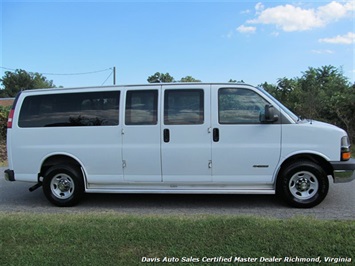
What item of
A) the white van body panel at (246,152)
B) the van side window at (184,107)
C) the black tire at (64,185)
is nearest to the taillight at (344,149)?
the white van body panel at (246,152)

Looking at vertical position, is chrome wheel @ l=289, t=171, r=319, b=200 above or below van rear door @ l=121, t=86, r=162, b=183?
below

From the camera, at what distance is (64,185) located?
18.7ft

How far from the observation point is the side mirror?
507 centimetres

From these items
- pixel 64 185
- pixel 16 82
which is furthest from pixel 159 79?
pixel 16 82

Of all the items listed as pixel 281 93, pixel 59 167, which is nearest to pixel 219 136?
pixel 59 167

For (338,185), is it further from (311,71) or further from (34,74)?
(34,74)

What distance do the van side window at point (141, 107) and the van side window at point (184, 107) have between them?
0.20 meters

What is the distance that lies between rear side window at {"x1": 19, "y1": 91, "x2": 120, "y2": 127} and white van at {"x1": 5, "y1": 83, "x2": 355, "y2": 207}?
0.7 inches

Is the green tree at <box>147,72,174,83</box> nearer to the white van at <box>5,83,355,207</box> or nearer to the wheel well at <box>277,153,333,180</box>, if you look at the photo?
the white van at <box>5,83,355,207</box>

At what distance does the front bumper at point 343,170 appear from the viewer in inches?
199

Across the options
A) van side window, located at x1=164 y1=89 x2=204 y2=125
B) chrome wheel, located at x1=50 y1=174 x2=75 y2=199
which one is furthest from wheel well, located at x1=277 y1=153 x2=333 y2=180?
chrome wheel, located at x1=50 y1=174 x2=75 y2=199

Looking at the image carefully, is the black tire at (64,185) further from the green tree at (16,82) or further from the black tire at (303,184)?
the green tree at (16,82)

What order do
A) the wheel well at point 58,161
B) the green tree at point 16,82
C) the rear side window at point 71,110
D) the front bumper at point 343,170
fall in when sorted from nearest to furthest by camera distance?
the front bumper at point 343,170
the rear side window at point 71,110
the wheel well at point 58,161
the green tree at point 16,82

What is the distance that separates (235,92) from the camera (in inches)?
211
